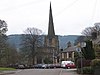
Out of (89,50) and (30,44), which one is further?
(30,44)

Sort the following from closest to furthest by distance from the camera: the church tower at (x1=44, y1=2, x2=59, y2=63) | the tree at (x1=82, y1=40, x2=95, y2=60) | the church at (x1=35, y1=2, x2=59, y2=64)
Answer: the tree at (x1=82, y1=40, x2=95, y2=60) → the church at (x1=35, y1=2, x2=59, y2=64) → the church tower at (x1=44, y1=2, x2=59, y2=63)

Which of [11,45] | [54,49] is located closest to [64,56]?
[54,49]

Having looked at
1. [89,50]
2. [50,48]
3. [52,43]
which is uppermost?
[52,43]

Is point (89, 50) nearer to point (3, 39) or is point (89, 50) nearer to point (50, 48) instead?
point (3, 39)

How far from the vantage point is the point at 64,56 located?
405 feet

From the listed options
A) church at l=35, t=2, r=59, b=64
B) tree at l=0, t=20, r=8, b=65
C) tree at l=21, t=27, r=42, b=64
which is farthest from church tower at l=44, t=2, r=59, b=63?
tree at l=0, t=20, r=8, b=65

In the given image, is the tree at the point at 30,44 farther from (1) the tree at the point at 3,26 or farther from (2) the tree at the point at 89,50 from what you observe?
(2) the tree at the point at 89,50

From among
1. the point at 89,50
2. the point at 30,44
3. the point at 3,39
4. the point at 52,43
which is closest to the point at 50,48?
the point at 52,43

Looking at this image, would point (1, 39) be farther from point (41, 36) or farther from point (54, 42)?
point (54, 42)

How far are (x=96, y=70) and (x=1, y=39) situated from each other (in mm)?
53355

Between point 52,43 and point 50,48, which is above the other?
point 52,43

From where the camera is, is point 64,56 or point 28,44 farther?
point 64,56

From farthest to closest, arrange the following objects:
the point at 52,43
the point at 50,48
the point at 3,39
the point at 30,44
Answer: the point at 52,43 < the point at 50,48 < the point at 30,44 < the point at 3,39

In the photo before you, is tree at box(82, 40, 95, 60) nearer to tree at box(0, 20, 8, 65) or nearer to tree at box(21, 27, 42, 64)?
tree at box(0, 20, 8, 65)
